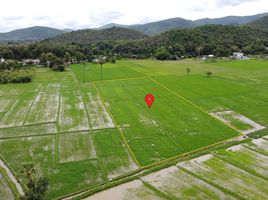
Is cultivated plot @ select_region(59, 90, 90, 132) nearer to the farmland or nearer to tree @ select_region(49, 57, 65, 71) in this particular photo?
the farmland

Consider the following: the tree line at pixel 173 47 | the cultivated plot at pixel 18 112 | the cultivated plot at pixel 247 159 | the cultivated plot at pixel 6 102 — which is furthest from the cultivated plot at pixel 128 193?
the tree line at pixel 173 47

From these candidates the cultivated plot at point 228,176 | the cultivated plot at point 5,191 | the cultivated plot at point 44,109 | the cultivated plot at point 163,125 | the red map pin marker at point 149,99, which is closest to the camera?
the cultivated plot at point 5,191

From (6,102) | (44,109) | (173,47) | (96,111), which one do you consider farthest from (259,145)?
(173,47)

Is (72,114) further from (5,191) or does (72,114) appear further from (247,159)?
(247,159)

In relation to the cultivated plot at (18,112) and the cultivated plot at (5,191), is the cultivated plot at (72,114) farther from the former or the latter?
the cultivated plot at (5,191)

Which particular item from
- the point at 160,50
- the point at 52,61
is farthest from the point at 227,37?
the point at 52,61

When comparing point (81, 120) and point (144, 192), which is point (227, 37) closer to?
point (81, 120)

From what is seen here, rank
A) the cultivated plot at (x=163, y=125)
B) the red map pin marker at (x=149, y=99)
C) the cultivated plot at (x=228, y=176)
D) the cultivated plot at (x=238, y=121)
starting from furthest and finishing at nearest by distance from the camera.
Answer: the red map pin marker at (x=149, y=99)
the cultivated plot at (x=238, y=121)
the cultivated plot at (x=163, y=125)
the cultivated plot at (x=228, y=176)
